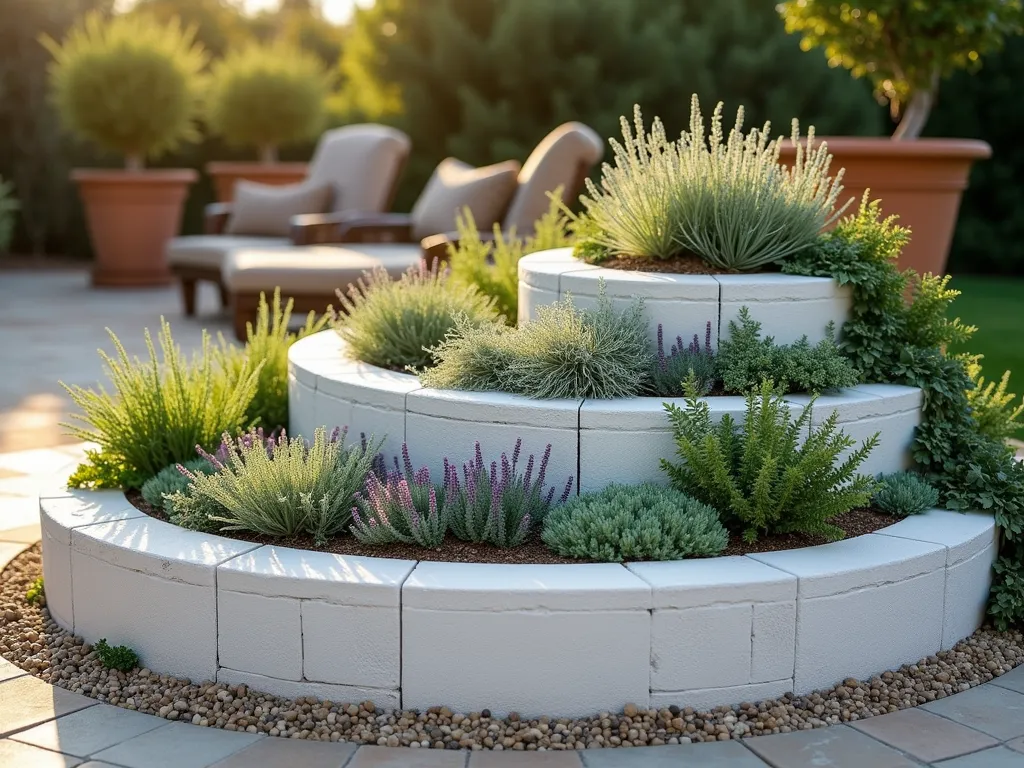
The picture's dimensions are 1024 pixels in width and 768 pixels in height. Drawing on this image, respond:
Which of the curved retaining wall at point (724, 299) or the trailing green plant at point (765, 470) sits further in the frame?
the curved retaining wall at point (724, 299)

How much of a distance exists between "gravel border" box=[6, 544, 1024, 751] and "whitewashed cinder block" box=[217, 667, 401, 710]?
0.02 metres

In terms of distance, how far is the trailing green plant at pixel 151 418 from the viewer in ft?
12.3

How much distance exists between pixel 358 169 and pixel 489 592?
677 centimetres

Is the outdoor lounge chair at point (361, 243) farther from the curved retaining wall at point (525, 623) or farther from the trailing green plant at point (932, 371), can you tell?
the curved retaining wall at point (525, 623)

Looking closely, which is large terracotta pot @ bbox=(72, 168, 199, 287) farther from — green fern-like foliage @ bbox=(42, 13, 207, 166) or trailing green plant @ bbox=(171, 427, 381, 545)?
trailing green plant @ bbox=(171, 427, 381, 545)

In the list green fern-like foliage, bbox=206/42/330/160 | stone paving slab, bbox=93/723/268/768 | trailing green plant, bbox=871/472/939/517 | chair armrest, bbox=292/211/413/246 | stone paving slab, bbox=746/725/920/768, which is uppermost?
green fern-like foliage, bbox=206/42/330/160

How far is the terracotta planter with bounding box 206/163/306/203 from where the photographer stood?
11.3 m

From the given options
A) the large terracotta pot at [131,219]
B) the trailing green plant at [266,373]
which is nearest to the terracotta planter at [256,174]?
the large terracotta pot at [131,219]

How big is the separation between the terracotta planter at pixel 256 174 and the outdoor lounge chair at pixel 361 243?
9.95ft

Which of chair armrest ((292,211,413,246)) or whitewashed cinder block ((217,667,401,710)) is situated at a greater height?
chair armrest ((292,211,413,246))

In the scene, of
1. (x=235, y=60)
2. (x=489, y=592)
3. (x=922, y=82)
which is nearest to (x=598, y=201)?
(x=489, y=592)

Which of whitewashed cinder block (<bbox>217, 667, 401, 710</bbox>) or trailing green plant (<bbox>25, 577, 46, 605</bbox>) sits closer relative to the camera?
whitewashed cinder block (<bbox>217, 667, 401, 710</bbox>)

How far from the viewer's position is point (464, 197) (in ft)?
23.7

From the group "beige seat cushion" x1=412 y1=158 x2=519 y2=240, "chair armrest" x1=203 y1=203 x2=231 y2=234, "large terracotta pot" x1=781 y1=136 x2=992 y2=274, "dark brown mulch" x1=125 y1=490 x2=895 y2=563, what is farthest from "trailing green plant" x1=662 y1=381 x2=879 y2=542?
"chair armrest" x1=203 y1=203 x2=231 y2=234
